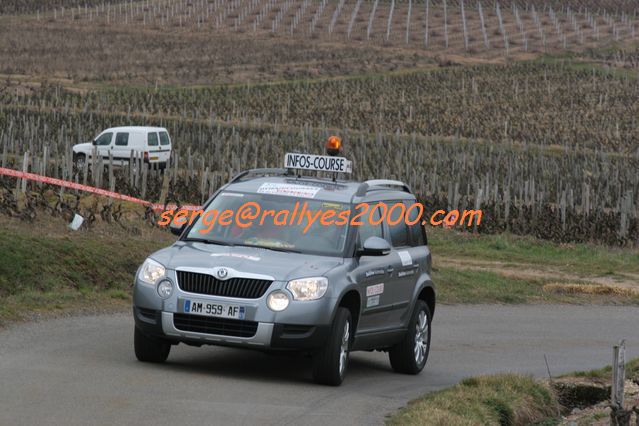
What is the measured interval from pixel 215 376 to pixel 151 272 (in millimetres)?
1034

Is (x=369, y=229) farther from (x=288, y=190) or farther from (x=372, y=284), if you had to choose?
(x=288, y=190)

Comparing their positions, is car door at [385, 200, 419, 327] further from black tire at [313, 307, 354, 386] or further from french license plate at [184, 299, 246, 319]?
french license plate at [184, 299, 246, 319]

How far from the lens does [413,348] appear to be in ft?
48.5

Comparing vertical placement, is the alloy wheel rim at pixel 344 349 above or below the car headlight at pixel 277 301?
below

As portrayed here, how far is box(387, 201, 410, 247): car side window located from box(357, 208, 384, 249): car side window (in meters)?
0.24

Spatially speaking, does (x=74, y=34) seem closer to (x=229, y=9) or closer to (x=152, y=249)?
(x=229, y=9)

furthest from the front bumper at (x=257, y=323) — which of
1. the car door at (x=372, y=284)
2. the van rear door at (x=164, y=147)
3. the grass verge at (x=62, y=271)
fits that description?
the van rear door at (x=164, y=147)

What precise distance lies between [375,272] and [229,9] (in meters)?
118

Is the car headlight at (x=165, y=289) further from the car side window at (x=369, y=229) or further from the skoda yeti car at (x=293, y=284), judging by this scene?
the car side window at (x=369, y=229)

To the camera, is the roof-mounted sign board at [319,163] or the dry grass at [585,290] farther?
the dry grass at [585,290]

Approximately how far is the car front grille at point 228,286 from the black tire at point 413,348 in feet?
8.06

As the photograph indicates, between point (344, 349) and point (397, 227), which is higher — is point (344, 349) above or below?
below

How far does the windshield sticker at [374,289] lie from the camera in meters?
13.7

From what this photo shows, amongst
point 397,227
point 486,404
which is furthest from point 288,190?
point 486,404
